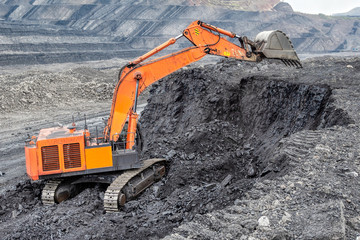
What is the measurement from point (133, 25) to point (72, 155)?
45.1 m

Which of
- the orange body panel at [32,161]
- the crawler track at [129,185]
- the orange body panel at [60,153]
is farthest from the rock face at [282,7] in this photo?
the orange body panel at [32,161]

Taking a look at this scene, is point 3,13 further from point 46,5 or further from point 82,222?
point 82,222

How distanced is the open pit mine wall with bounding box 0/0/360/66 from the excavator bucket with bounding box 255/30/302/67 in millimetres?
32318

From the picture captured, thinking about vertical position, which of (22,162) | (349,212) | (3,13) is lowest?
(22,162)

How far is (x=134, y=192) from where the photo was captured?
8531 millimetres

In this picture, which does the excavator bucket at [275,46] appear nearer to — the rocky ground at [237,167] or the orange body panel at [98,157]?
the rocky ground at [237,167]

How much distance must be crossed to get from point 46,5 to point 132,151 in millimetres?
Answer: 55772

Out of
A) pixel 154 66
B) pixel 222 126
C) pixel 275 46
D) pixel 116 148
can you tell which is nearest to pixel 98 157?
pixel 116 148

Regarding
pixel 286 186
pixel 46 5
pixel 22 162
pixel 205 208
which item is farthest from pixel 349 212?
pixel 46 5

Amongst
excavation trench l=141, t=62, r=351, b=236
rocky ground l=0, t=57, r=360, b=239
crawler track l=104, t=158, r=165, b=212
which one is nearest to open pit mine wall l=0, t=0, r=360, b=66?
excavation trench l=141, t=62, r=351, b=236

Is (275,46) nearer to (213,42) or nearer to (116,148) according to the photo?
(213,42)

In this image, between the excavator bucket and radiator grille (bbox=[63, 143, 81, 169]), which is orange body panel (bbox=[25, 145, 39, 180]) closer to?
radiator grille (bbox=[63, 143, 81, 169])

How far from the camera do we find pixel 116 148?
891 centimetres

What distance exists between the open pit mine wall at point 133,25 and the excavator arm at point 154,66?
32.1 meters
